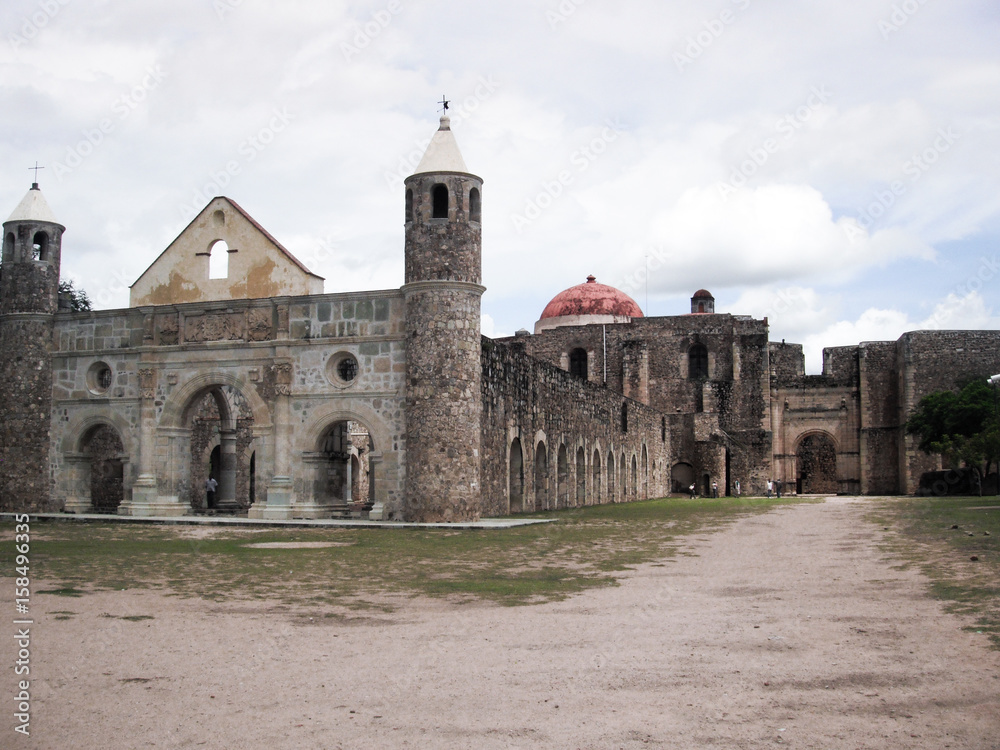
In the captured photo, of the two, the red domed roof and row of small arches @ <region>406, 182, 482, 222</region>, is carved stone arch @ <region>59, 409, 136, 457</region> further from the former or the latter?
the red domed roof

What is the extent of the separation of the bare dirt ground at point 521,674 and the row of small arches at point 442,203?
1172 cm

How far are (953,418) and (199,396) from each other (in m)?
30.6

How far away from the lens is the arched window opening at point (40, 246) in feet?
70.3

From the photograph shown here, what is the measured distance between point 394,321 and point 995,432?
20271 millimetres

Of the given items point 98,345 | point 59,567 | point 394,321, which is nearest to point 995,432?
point 394,321

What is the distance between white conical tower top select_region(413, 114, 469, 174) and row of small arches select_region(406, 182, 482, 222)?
37 cm

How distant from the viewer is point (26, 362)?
21.3m

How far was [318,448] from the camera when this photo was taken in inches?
764

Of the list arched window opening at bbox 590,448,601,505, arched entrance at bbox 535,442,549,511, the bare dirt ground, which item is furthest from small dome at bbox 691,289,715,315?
the bare dirt ground

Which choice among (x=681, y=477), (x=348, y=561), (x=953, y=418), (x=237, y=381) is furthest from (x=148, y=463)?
(x=953, y=418)

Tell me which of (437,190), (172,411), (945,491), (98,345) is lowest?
(945,491)

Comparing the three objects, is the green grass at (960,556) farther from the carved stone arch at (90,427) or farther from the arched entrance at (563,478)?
the carved stone arch at (90,427)

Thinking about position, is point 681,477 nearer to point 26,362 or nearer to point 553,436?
point 553,436

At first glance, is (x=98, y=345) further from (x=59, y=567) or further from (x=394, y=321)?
(x=59, y=567)
